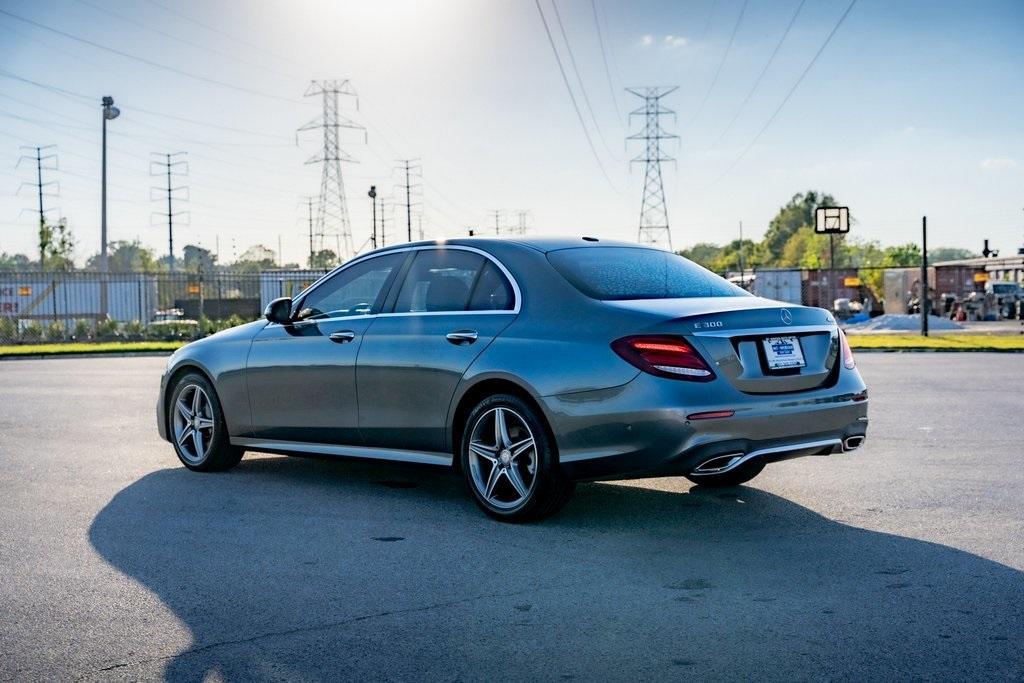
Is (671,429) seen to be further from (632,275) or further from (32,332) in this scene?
(32,332)

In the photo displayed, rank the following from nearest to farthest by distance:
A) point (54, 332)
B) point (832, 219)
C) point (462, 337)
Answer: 1. point (462, 337)
2. point (54, 332)
3. point (832, 219)

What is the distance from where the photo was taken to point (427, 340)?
22.9 feet

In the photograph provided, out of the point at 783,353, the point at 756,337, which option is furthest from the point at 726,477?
the point at 756,337

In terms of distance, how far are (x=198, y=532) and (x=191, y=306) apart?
172ft

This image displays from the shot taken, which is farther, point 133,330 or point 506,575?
point 133,330

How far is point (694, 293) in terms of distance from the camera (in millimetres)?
6754

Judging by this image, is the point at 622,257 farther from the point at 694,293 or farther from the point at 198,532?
the point at 198,532

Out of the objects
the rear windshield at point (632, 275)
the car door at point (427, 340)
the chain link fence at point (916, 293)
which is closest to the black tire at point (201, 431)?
the car door at point (427, 340)

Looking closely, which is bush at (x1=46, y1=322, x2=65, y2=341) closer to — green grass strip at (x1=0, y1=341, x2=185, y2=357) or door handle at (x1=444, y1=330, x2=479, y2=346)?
green grass strip at (x1=0, y1=341, x2=185, y2=357)

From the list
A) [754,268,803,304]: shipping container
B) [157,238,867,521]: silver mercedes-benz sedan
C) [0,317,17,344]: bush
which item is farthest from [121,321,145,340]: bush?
[754,268,803,304]: shipping container

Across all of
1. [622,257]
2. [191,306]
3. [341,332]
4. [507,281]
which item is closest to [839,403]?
[622,257]

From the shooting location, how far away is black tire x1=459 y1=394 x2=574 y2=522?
627 cm

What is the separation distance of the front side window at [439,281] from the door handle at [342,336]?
1.20 feet

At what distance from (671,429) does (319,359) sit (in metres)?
2.79
